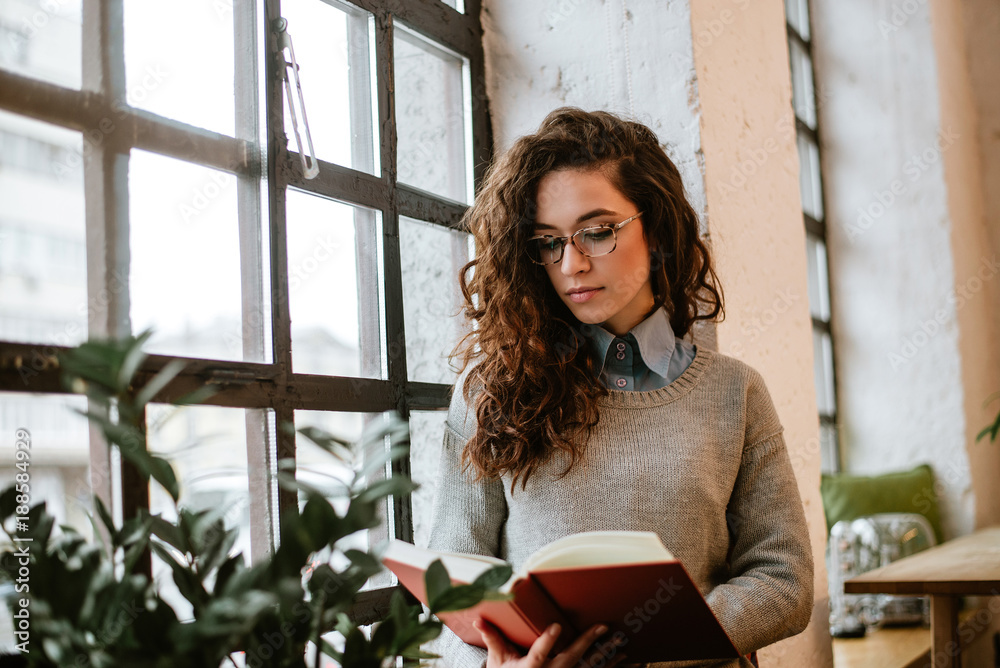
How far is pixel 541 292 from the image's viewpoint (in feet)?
4.69

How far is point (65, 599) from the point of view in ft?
1.96

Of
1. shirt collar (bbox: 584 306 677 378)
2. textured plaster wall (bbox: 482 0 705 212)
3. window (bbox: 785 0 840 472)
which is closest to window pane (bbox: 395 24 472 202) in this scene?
textured plaster wall (bbox: 482 0 705 212)

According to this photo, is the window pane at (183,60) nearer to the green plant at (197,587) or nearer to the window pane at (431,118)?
the window pane at (431,118)

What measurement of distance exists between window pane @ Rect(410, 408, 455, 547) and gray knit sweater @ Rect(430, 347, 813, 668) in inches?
14.5

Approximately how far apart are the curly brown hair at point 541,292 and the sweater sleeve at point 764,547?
26cm

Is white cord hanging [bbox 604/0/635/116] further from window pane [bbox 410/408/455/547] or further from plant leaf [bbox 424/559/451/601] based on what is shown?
plant leaf [bbox 424/559/451/601]

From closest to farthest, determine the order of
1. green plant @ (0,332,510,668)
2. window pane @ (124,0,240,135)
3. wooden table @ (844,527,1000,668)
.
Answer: green plant @ (0,332,510,668) → window pane @ (124,0,240,135) → wooden table @ (844,527,1000,668)

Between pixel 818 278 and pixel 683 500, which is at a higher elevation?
pixel 818 278

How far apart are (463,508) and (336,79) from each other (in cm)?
79

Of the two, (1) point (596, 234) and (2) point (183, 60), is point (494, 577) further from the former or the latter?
(2) point (183, 60)

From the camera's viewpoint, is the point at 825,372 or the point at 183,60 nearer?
the point at 183,60

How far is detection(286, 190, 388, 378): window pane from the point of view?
1.40 m

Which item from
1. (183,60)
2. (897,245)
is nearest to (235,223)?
(183,60)

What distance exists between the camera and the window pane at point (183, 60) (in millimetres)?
1179
